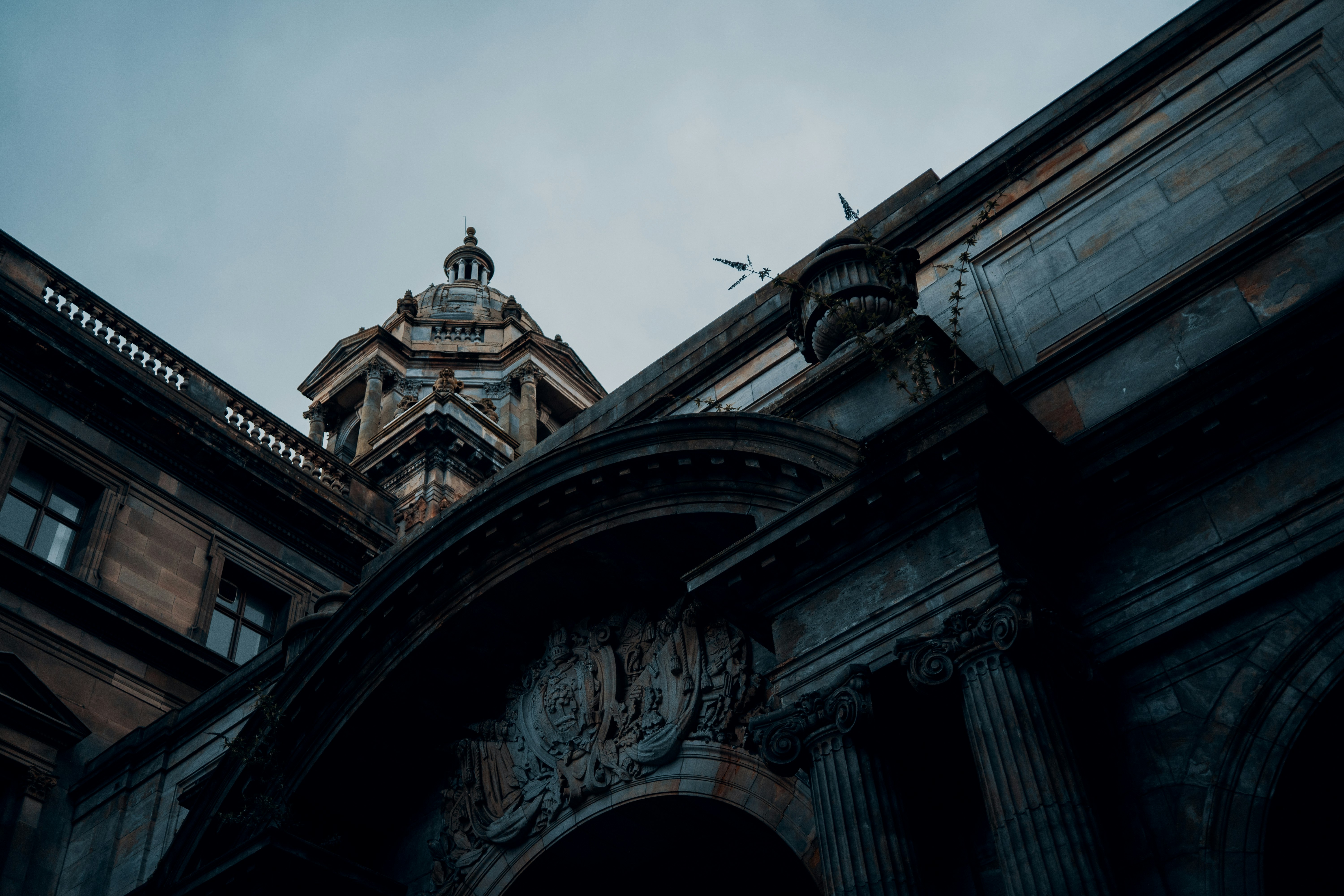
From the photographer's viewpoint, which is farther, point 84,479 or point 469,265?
point 469,265

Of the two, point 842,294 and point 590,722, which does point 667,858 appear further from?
point 842,294

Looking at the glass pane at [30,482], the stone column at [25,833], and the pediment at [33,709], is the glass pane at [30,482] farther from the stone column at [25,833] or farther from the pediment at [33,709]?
the stone column at [25,833]

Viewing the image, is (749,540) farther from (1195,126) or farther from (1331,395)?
(1195,126)

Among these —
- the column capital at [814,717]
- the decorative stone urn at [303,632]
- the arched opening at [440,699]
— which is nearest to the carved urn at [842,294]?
the arched opening at [440,699]

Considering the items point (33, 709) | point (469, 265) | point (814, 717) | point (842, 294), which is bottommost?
→ point (814, 717)

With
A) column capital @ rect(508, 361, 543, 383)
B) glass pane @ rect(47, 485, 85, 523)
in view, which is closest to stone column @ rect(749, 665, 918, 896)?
glass pane @ rect(47, 485, 85, 523)

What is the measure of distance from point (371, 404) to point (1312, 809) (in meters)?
33.7

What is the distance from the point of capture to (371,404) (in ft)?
125

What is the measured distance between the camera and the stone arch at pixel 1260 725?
7.06 meters

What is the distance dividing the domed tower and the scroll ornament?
17222mm

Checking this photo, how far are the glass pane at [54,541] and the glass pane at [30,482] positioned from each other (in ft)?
1.33

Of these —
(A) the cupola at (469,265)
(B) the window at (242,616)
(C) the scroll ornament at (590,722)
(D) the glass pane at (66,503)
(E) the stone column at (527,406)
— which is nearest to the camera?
(C) the scroll ornament at (590,722)

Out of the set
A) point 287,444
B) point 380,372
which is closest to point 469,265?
point 380,372

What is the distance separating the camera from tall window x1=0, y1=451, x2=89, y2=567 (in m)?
16.5
